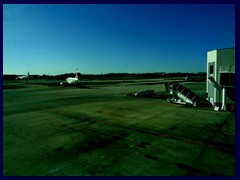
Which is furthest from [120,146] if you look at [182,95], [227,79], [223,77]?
[182,95]

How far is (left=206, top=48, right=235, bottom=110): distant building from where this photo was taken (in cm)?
2528

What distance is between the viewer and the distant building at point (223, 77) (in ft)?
82.9

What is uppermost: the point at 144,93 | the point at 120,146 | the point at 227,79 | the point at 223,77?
the point at 223,77

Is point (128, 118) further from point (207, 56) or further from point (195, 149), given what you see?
point (207, 56)

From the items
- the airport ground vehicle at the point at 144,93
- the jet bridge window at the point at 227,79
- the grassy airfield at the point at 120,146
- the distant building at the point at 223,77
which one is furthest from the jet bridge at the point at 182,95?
the grassy airfield at the point at 120,146

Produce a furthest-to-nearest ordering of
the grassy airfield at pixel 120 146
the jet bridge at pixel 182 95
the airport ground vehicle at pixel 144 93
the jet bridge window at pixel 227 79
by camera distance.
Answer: the airport ground vehicle at pixel 144 93 → the jet bridge at pixel 182 95 → the jet bridge window at pixel 227 79 → the grassy airfield at pixel 120 146

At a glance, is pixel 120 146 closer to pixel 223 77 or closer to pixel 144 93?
pixel 223 77

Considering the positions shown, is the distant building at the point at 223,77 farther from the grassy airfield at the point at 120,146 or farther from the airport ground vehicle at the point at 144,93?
the airport ground vehicle at the point at 144,93

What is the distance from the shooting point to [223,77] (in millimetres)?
26031

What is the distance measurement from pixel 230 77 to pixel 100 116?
1811cm

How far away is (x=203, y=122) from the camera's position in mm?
19188

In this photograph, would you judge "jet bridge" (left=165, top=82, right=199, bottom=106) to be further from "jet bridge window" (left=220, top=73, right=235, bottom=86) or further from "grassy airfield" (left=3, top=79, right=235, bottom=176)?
"grassy airfield" (left=3, top=79, right=235, bottom=176)

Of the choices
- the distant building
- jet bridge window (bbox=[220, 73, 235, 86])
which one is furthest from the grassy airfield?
jet bridge window (bbox=[220, 73, 235, 86])

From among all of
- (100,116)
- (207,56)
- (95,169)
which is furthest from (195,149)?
(207,56)
